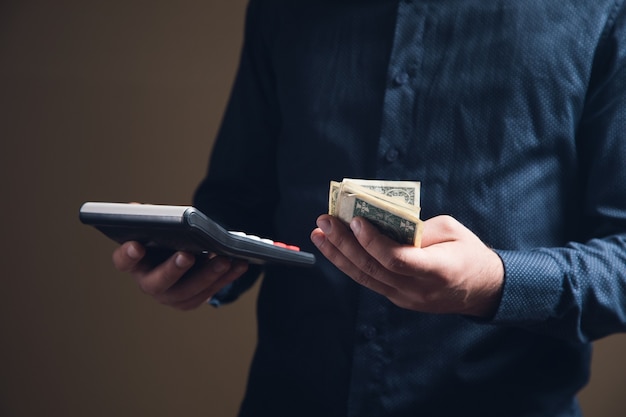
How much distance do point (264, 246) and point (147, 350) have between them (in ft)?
3.68

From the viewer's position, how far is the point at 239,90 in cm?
111

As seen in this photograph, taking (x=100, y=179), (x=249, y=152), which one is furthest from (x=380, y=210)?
(x=100, y=179)

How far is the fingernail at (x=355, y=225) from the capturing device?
603 millimetres

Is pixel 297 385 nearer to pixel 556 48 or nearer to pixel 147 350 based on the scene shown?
pixel 556 48

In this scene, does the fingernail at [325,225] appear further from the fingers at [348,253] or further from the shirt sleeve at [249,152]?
the shirt sleeve at [249,152]

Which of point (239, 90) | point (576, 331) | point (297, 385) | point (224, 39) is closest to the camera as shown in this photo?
point (576, 331)

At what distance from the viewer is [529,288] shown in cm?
72

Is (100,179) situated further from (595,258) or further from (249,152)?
(595,258)

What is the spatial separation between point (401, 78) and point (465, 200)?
0.17m

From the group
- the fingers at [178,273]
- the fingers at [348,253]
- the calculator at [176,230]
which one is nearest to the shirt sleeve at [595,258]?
the fingers at [348,253]

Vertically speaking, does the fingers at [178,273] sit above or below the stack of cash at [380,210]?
below

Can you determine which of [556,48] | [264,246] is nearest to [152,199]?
[264,246]

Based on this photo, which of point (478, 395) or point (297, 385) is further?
point (297, 385)

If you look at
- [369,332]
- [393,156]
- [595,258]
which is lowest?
[369,332]
